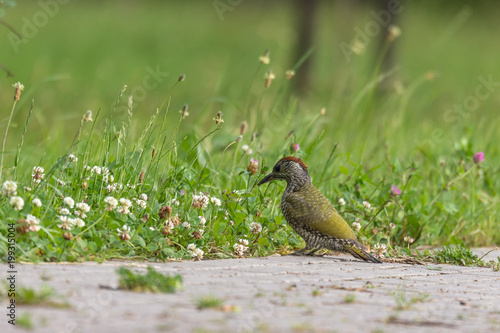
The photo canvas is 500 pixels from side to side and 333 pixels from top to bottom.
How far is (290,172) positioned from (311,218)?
0.53 metres

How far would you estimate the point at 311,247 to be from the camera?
18.3ft

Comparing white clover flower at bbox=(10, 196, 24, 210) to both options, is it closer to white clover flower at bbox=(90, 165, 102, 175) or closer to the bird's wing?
white clover flower at bbox=(90, 165, 102, 175)

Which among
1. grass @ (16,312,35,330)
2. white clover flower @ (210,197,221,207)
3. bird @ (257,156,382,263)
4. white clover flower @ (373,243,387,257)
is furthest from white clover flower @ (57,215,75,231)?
white clover flower @ (373,243,387,257)

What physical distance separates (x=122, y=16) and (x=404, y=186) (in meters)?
24.4

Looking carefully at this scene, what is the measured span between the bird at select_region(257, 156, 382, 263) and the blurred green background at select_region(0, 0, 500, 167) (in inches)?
32.2

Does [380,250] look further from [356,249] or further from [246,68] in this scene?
[246,68]

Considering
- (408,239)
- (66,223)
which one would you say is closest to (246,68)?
(408,239)

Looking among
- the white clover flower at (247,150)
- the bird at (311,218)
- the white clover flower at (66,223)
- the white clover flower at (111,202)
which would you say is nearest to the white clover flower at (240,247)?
the bird at (311,218)

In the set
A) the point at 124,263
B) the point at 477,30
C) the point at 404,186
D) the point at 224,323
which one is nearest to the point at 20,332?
the point at 224,323

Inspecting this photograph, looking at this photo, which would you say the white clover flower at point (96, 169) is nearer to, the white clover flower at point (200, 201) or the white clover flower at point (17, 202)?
the white clover flower at point (200, 201)

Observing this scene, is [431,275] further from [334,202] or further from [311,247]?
[334,202]

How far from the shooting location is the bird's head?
585cm

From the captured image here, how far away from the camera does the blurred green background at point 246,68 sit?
29.2 ft

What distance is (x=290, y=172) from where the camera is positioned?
5.87 metres
